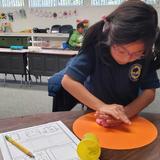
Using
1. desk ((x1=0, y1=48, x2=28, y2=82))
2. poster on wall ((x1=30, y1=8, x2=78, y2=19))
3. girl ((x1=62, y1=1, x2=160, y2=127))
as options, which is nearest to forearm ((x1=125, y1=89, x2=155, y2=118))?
girl ((x1=62, y1=1, x2=160, y2=127))

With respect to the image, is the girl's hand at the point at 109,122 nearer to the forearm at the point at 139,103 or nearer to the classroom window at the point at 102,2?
the forearm at the point at 139,103

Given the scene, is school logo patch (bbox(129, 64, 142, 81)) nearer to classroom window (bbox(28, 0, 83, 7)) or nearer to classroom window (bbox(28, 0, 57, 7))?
classroom window (bbox(28, 0, 83, 7))

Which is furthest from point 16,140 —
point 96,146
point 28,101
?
point 28,101

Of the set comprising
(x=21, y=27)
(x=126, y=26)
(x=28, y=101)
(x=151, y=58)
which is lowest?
(x=28, y=101)

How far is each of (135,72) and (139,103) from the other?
5.4 inches

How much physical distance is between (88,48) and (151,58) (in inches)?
10.7

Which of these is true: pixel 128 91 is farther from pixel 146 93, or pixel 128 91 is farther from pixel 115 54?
pixel 115 54

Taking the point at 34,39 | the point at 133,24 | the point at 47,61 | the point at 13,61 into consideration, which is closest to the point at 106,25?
the point at 133,24

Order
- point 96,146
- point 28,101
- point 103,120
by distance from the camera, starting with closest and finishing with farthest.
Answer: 1. point 96,146
2. point 103,120
3. point 28,101

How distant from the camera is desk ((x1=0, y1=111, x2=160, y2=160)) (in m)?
0.83

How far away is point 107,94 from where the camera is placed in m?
1.23

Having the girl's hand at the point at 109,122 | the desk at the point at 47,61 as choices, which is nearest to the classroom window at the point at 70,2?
the desk at the point at 47,61

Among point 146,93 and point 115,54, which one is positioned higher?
point 115,54

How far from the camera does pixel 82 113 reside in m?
1.14
